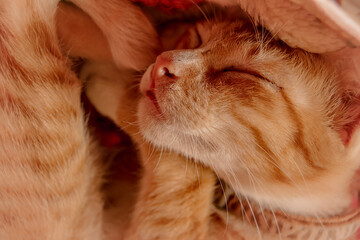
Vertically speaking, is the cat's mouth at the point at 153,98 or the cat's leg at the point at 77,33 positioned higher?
the cat's mouth at the point at 153,98

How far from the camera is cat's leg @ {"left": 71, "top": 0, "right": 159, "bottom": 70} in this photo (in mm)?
897

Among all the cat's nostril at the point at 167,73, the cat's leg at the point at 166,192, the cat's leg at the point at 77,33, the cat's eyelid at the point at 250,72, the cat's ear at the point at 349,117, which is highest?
the cat's ear at the point at 349,117

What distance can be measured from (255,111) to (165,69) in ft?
0.74

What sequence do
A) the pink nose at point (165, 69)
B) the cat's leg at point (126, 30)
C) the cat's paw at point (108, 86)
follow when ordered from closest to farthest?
the pink nose at point (165, 69), the cat's leg at point (126, 30), the cat's paw at point (108, 86)

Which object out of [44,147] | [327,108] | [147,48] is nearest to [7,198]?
[44,147]

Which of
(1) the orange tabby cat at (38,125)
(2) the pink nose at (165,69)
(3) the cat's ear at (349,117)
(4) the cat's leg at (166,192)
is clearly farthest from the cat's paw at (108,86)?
(3) the cat's ear at (349,117)

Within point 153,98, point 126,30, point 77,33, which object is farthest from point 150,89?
point 77,33

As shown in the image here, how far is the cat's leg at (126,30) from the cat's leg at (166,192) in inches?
3.5

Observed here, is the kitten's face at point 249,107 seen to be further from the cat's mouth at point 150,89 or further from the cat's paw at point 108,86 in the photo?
the cat's paw at point 108,86

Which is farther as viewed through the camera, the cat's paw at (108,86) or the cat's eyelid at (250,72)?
the cat's paw at (108,86)

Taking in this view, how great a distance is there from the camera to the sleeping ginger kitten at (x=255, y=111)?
0.74 metres

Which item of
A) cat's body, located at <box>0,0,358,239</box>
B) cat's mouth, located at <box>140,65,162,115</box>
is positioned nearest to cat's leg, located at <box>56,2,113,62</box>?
cat's body, located at <box>0,0,358,239</box>

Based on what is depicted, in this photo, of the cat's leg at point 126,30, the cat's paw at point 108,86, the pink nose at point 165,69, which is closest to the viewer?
the pink nose at point 165,69

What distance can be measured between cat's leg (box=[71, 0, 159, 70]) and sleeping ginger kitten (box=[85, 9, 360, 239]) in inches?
6.4
